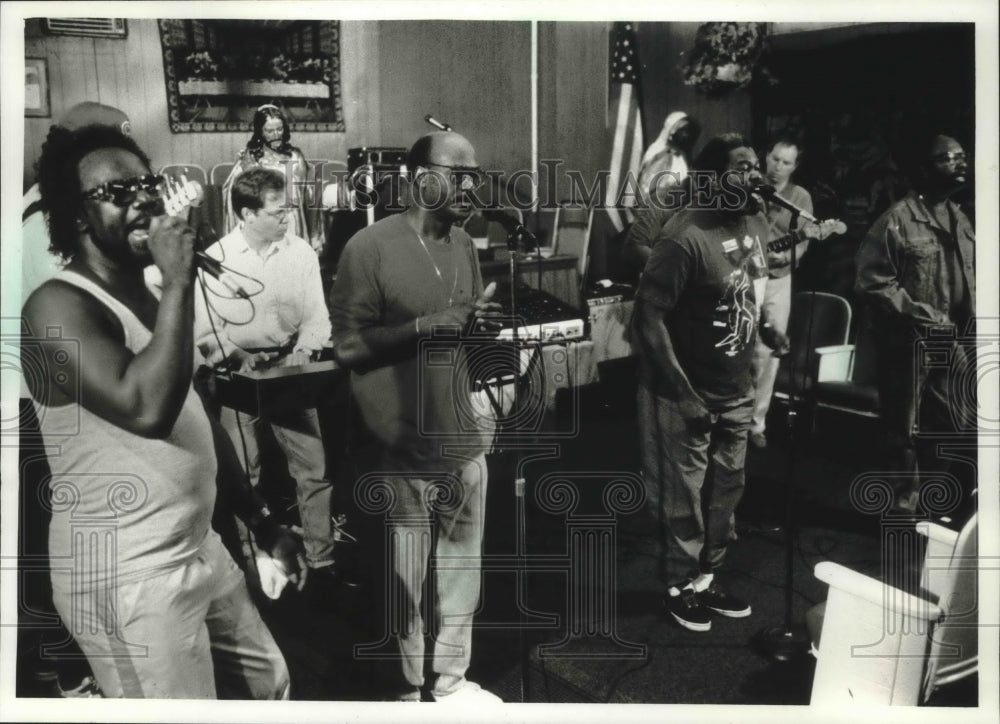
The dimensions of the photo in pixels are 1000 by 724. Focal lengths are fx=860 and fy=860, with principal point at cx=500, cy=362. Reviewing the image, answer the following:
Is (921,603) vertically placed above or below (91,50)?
below

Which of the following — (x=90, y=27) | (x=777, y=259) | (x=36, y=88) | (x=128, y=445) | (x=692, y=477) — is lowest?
(x=692, y=477)

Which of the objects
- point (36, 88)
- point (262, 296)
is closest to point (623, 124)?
point (262, 296)

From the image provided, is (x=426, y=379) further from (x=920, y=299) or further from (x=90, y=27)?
(x=920, y=299)

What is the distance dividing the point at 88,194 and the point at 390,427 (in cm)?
114

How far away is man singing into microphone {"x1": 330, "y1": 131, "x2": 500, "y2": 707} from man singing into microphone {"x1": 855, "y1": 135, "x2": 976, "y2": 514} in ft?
4.14

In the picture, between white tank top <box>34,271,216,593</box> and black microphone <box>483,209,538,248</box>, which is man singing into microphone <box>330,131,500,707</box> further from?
white tank top <box>34,271,216,593</box>

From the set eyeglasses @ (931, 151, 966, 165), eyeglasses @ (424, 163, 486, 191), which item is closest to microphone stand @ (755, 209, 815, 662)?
eyeglasses @ (931, 151, 966, 165)

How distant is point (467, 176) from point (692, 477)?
1208 mm

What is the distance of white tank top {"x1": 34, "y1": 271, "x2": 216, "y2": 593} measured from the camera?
2.59 metres

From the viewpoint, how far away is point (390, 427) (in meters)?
2.68

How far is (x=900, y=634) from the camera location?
2729 mm

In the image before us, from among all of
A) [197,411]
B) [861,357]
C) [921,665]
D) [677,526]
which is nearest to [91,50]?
[197,411]

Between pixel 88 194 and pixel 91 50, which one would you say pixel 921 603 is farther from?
pixel 91 50

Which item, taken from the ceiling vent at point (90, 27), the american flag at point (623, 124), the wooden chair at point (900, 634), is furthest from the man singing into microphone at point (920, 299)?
the ceiling vent at point (90, 27)
